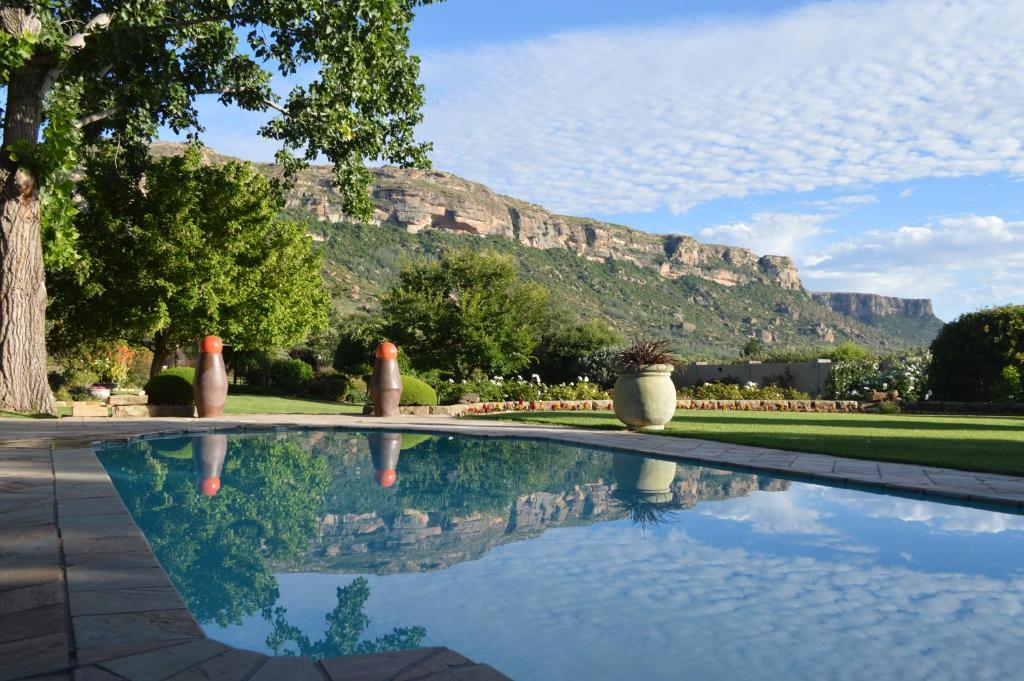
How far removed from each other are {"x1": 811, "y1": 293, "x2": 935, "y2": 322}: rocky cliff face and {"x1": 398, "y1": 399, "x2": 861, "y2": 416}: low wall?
201 feet

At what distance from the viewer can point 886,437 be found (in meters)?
11.7

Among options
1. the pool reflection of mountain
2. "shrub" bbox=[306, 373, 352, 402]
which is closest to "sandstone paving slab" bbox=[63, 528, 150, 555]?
the pool reflection of mountain

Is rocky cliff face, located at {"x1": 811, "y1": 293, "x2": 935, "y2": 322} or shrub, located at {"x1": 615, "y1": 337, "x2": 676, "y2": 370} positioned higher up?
rocky cliff face, located at {"x1": 811, "y1": 293, "x2": 935, "y2": 322}

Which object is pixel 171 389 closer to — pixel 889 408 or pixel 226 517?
pixel 226 517

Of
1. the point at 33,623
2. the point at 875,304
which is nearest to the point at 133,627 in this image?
the point at 33,623

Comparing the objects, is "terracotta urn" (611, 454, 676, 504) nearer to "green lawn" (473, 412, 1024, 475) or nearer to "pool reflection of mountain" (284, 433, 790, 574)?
"pool reflection of mountain" (284, 433, 790, 574)

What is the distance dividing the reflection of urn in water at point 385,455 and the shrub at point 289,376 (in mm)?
17709

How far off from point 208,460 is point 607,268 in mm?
59706

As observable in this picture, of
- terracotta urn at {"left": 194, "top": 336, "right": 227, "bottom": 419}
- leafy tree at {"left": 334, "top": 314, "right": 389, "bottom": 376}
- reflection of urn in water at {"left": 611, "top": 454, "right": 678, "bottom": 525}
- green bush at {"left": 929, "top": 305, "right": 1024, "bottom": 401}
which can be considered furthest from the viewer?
leafy tree at {"left": 334, "top": 314, "right": 389, "bottom": 376}

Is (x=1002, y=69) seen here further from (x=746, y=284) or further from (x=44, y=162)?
(x=746, y=284)

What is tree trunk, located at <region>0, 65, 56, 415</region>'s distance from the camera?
1262 centimetres

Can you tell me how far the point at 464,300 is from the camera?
79.4 ft

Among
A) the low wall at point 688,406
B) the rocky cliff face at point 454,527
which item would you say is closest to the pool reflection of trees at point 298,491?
the rocky cliff face at point 454,527

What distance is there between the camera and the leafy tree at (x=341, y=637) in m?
2.96
